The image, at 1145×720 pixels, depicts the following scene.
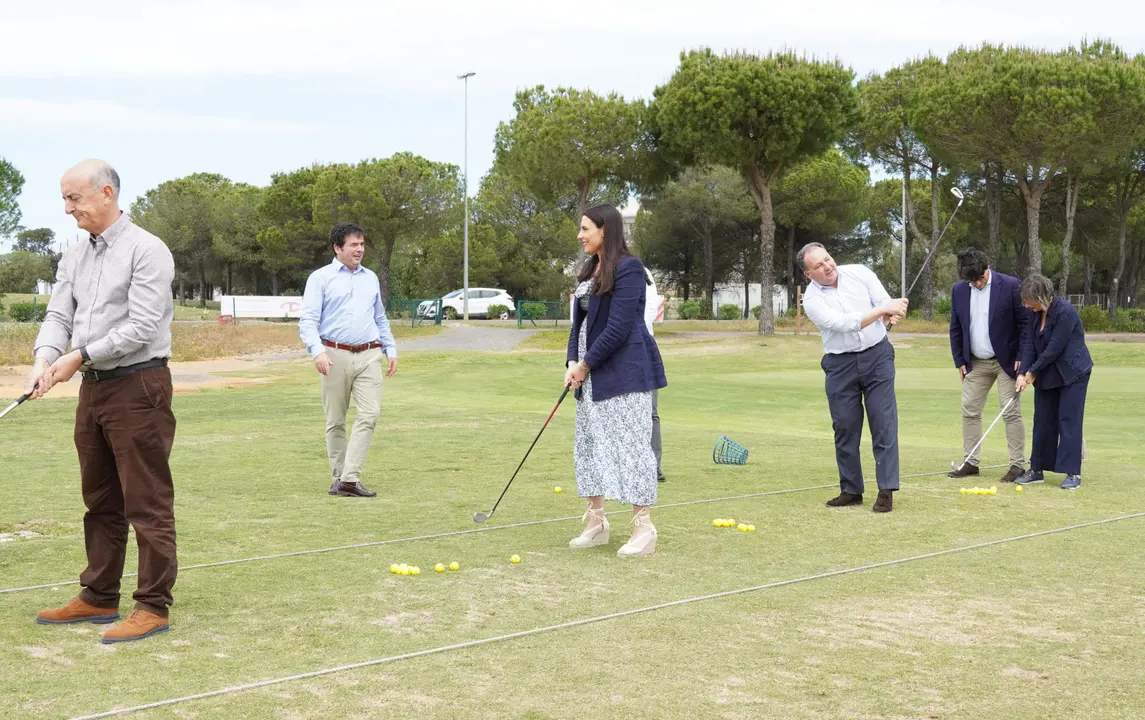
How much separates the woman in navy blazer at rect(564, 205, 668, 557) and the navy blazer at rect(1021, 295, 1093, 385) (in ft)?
14.0

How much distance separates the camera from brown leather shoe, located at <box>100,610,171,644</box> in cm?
520

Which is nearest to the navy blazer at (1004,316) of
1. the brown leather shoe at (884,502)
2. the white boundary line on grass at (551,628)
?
the brown leather shoe at (884,502)

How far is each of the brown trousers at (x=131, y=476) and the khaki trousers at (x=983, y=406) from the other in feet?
24.0

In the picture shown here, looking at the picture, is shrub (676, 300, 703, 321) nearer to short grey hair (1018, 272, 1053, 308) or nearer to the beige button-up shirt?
short grey hair (1018, 272, 1053, 308)

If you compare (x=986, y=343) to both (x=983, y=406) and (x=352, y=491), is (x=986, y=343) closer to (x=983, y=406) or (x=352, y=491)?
(x=983, y=406)

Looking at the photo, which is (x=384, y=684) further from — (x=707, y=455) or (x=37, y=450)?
(x=37, y=450)

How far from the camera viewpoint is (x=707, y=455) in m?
12.2

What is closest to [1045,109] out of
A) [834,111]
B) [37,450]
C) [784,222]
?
[834,111]

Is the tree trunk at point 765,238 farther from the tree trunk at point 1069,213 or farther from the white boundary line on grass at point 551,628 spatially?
the white boundary line on grass at point 551,628

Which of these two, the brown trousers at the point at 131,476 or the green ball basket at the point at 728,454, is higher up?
the brown trousers at the point at 131,476

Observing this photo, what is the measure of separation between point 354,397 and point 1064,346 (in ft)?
18.4

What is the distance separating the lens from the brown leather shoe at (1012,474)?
34.1 feet

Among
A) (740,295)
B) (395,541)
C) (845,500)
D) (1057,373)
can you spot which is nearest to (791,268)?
(740,295)

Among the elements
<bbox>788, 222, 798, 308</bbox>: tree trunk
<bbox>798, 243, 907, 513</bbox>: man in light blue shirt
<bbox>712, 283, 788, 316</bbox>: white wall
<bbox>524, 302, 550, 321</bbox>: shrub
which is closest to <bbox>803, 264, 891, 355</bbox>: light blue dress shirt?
<bbox>798, 243, 907, 513</bbox>: man in light blue shirt
